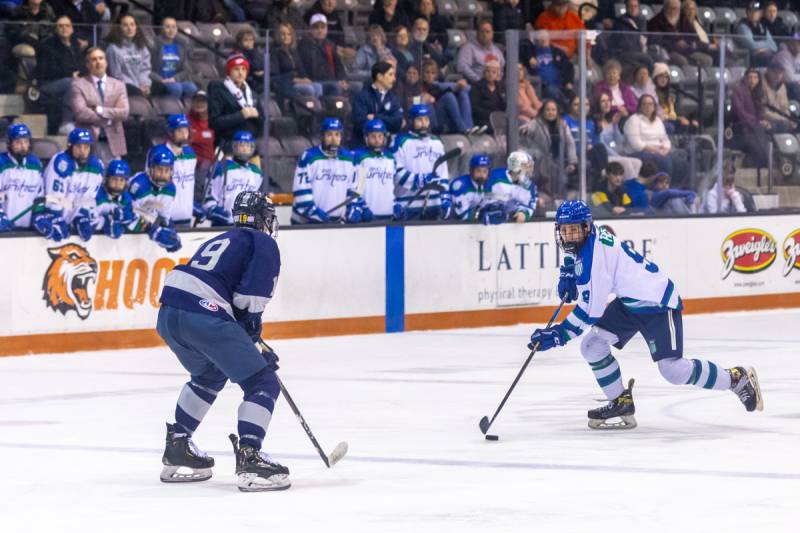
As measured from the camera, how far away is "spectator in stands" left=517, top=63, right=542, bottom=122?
14086 millimetres

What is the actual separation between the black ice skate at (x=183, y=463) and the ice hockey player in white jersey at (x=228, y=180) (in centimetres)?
598

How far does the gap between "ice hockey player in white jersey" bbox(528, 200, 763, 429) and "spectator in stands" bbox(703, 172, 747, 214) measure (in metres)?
6.84

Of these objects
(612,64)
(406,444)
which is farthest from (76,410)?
(612,64)

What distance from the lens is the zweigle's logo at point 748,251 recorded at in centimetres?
1514

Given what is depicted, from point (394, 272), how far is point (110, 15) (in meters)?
3.43

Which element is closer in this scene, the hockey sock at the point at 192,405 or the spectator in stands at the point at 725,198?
the hockey sock at the point at 192,405

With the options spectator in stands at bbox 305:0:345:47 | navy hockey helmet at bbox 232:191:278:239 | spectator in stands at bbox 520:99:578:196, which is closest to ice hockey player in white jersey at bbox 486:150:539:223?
spectator in stands at bbox 520:99:578:196

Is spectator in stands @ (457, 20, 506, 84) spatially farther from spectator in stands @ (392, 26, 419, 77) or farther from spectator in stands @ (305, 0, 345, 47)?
spectator in stands @ (305, 0, 345, 47)

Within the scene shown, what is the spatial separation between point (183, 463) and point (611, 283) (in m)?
2.56

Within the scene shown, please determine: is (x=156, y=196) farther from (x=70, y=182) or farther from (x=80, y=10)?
(x=80, y=10)

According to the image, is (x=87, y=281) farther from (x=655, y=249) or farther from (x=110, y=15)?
(x=655, y=249)

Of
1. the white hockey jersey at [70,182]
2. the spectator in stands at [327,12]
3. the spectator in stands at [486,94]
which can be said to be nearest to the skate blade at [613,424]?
the white hockey jersey at [70,182]

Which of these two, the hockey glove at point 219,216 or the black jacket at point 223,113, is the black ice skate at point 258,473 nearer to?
the hockey glove at point 219,216

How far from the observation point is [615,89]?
14328mm
